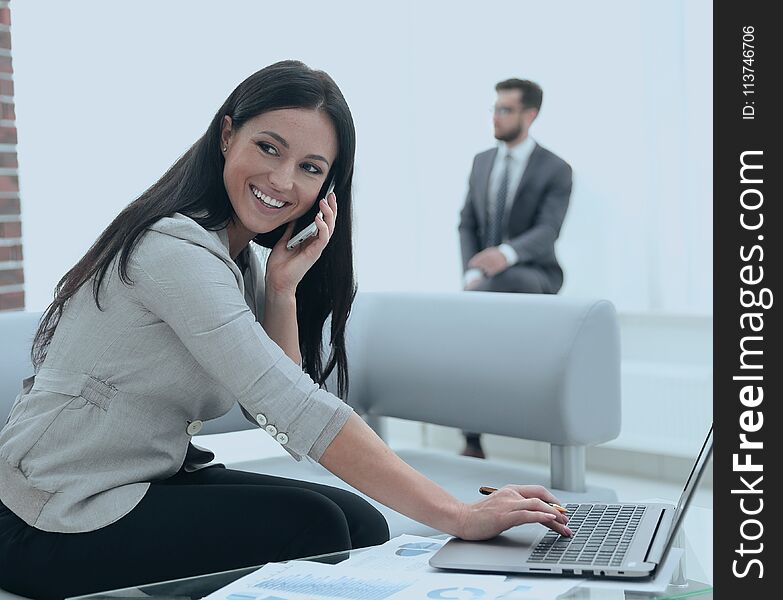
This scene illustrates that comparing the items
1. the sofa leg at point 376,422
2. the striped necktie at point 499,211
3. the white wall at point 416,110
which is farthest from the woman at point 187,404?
the striped necktie at point 499,211

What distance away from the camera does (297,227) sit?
1.92m

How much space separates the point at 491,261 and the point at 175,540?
Result: 2.64 m

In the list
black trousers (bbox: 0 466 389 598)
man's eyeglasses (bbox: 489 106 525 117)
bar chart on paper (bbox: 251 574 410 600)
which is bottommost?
black trousers (bbox: 0 466 389 598)

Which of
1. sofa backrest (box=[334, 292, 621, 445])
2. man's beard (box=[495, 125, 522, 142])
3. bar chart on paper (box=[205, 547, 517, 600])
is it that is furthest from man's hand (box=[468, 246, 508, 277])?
bar chart on paper (box=[205, 547, 517, 600])

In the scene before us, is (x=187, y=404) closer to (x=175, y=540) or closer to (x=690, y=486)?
(x=175, y=540)

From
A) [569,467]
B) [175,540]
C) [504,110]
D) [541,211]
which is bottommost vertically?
[569,467]

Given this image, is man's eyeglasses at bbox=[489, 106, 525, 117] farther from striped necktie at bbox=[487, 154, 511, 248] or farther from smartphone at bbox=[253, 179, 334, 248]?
smartphone at bbox=[253, 179, 334, 248]

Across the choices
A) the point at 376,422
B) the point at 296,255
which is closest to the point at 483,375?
the point at 376,422

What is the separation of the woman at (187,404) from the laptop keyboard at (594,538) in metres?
0.03

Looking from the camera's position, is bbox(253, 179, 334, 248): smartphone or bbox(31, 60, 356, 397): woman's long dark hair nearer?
bbox(31, 60, 356, 397): woman's long dark hair

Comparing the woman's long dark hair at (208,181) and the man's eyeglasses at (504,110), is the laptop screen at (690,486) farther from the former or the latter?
the man's eyeglasses at (504,110)

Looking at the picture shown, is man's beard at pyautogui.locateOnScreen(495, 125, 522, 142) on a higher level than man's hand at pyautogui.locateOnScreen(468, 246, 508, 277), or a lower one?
higher

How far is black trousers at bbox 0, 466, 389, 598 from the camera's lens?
1.52m

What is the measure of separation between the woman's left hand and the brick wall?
157 centimetres
